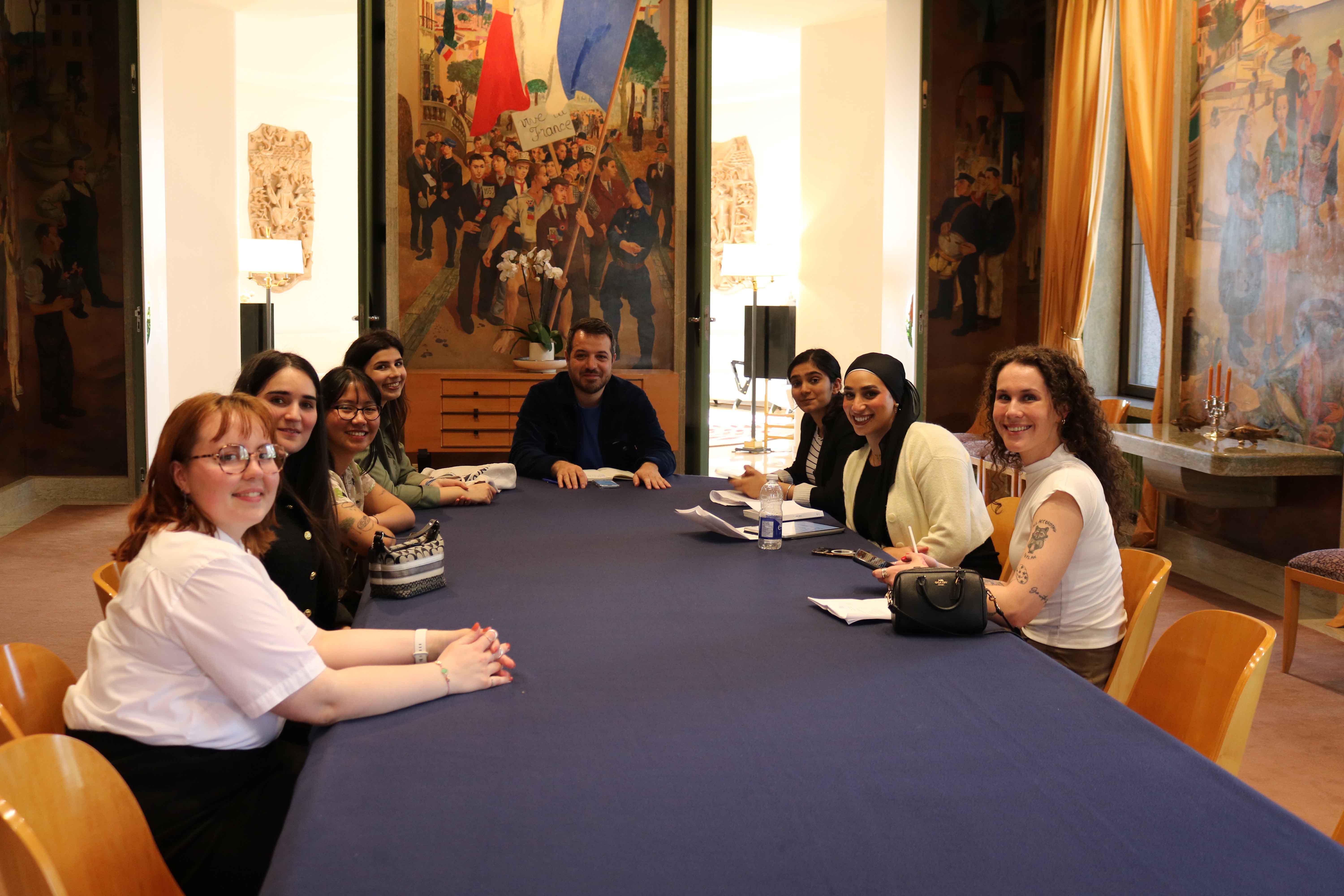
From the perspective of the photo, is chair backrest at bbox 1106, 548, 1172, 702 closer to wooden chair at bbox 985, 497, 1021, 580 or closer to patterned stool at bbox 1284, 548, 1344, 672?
wooden chair at bbox 985, 497, 1021, 580

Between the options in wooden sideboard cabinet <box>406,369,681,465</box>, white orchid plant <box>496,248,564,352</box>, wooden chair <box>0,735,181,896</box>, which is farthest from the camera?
white orchid plant <box>496,248,564,352</box>

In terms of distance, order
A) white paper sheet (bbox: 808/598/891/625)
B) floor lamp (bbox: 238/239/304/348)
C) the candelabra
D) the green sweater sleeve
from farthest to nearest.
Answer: floor lamp (bbox: 238/239/304/348)
the candelabra
the green sweater sleeve
white paper sheet (bbox: 808/598/891/625)

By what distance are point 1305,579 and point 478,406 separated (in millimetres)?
5155

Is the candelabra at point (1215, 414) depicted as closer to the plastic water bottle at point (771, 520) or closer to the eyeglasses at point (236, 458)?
the plastic water bottle at point (771, 520)

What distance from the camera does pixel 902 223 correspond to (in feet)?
27.4

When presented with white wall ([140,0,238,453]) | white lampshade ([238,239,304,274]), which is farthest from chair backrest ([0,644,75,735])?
white lampshade ([238,239,304,274])

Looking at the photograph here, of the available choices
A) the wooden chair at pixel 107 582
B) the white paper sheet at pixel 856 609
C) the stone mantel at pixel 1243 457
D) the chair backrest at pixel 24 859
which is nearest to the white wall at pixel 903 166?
the stone mantel at pixel 1243 457

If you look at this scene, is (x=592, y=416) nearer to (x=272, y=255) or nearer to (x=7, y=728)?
(x=7, y=728)

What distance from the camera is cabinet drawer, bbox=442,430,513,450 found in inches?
308

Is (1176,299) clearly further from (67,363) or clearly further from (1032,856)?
(67,363)

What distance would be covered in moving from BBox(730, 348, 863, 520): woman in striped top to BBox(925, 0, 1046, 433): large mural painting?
3.55 m

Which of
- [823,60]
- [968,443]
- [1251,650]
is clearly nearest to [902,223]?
[968,443]

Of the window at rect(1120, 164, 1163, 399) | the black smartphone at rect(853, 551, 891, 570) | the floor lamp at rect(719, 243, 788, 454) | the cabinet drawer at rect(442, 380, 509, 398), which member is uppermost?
the floor lamp at rect(719, 243, 788, 454)

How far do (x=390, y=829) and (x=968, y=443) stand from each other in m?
6.20
